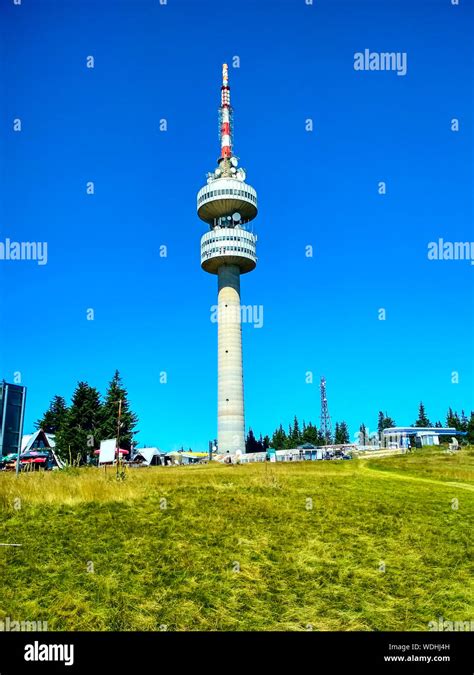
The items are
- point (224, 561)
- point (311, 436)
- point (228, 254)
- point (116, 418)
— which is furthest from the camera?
point (311, 436)

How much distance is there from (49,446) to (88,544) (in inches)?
2893

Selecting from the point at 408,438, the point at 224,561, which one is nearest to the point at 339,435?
the point at 408,438

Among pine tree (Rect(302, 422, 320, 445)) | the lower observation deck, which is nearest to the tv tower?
the lower observation deck

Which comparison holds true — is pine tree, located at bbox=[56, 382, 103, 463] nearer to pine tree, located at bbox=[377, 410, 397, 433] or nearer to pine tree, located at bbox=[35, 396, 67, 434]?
pine tree, located at bbox=[35, 396, 67, 434]

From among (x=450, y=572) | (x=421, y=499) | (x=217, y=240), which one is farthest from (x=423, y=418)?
(x=450, y=572)

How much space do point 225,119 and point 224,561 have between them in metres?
97.7

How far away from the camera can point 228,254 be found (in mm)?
91688

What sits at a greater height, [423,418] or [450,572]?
[423,418]

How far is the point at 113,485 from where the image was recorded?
18.7 meters

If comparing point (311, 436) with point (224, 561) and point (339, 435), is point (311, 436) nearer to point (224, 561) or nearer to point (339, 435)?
point (339, 435)

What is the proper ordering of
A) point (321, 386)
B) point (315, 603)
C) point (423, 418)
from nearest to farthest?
point (315, 603)
point (321, 386)
point (423, 418)

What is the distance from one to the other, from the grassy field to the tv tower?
67537 mm
